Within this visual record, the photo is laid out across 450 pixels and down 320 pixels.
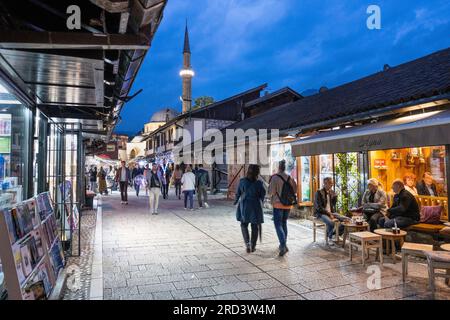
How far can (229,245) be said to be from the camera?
289 inches

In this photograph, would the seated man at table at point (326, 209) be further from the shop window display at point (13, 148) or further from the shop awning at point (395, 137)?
the shop window display at point (13, 148)

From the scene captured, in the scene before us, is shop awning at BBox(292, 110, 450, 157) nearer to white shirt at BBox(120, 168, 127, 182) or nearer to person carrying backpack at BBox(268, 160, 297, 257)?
person carrying backpack at BBox(268, 160, 297, 257)

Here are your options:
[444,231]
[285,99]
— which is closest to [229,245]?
[444,231]

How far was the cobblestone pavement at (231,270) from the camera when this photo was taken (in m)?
4.55

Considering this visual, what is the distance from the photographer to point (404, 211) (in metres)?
6.54

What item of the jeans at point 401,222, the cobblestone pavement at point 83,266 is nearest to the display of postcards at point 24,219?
the cobblestone pavement at point 83,266

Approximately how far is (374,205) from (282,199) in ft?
7.92

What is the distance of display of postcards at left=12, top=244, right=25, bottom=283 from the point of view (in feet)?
10.1

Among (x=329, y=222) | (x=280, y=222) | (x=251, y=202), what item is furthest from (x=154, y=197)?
(x=329, y=222)

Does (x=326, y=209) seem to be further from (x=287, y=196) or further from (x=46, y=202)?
(x=46, y=202)

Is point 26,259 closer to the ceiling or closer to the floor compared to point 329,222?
closer to the ceiling

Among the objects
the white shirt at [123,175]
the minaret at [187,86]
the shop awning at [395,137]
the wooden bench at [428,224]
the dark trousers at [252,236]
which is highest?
the minaret at [187,86]

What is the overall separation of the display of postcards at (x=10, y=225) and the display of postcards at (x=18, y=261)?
3.0 inches

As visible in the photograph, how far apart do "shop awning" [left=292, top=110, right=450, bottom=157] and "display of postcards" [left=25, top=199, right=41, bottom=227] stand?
5.68 metres
